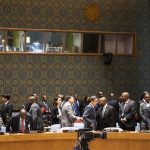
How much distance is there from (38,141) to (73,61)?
33.3 feet

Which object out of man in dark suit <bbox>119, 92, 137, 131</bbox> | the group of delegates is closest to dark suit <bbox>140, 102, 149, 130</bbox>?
the group of delegates

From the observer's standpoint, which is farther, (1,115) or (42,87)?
(42,87)

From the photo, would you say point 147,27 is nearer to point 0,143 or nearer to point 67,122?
point 67,122

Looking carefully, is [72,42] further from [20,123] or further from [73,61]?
[20,123]

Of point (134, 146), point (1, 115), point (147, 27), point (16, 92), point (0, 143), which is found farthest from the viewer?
point (147, 27)

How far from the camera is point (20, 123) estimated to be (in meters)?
11.5

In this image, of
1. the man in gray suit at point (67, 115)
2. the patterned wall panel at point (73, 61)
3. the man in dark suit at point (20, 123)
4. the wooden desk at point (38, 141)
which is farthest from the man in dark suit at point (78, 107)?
the wooden desk at point (38, 141)

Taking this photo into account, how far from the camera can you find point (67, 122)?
1200 cm

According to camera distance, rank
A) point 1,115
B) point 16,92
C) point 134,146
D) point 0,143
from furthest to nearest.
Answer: point 16,92
point 1,115
point 134,146
point 0,143

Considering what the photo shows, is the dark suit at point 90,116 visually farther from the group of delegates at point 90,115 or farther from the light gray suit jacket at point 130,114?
the light gray suit jacket at point 130,114

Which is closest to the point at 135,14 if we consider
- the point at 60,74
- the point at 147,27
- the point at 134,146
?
the point at 147,27

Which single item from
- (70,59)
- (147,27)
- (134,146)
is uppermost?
(147,27)

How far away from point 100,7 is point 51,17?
200cm

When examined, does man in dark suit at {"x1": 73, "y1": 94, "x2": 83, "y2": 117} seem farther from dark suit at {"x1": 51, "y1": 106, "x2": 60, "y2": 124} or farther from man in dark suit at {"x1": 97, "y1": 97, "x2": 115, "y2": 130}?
man in dark suit at {"x1": 97, "y1": 97, "x2": 115, "y2": 130}
